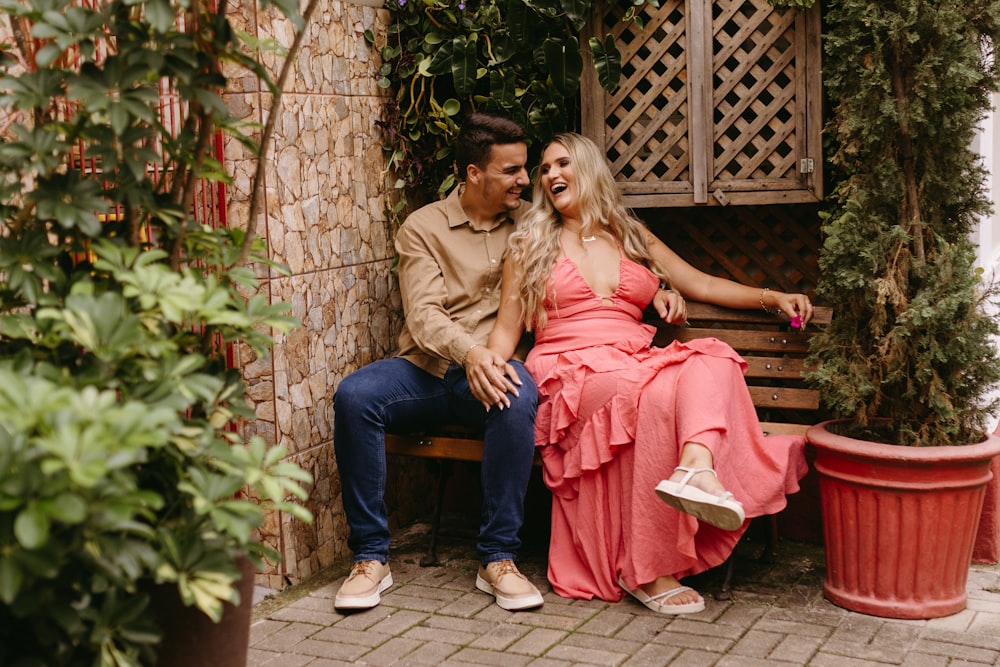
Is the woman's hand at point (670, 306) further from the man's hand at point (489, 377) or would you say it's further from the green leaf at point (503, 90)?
the green leaf at point (503, 90)

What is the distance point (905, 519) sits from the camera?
3430mm

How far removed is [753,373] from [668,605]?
1007 mm

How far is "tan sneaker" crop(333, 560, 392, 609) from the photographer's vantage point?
145 inches

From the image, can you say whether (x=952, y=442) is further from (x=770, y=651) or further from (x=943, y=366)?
(x=770, y=651)

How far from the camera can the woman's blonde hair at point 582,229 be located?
13.5ft

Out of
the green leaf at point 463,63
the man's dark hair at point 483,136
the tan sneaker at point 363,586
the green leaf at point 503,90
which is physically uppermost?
the green leaf at point 463,63

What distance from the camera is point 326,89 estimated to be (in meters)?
4.14

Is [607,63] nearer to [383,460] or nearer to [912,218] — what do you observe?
[912,218]

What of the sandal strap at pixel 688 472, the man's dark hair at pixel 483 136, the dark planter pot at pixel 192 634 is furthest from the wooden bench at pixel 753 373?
the dark planter pot at pixel 192 634

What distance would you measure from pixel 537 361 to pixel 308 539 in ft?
3.46

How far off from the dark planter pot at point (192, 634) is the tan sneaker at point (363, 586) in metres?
1.38

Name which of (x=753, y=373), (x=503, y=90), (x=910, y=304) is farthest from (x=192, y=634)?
(x=503, y=90)

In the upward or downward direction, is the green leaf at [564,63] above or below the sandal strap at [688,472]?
above

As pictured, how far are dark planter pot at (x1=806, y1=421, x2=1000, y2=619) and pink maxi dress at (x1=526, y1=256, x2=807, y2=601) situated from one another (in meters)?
0.25
